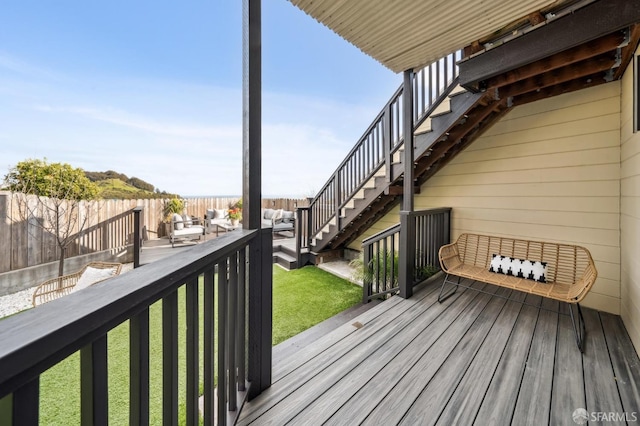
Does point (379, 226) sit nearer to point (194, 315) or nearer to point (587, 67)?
point (587, 67)

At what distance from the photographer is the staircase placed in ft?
10.6

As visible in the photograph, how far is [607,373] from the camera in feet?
5.75

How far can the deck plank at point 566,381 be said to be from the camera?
4.78ft

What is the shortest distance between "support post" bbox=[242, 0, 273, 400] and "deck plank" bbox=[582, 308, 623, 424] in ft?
6.58

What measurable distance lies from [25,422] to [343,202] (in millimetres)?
4537

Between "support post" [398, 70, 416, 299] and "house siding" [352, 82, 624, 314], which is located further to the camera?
"support post" [398, 70, 416, 299]

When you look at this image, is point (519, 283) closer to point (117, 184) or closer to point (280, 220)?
point (117, 184)

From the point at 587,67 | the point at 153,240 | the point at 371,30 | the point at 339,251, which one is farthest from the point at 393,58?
the point at 153,240

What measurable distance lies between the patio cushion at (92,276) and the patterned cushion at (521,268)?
14.3 ft

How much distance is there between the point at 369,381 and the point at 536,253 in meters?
2.83

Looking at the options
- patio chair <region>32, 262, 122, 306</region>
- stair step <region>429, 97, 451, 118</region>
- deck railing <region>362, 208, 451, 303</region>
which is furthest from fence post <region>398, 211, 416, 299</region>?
patio chair <region>32, 262, 122, 306</region>

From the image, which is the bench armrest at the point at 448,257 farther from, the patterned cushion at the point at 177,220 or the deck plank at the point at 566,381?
the patterned cushion at the point at 177,220

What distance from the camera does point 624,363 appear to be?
1.84 m

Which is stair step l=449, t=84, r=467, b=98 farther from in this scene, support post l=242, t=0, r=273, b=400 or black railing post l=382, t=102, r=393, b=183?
support post l=242, t=0, r=273, b=400
